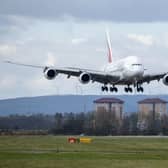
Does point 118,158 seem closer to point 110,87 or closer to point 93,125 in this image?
point 110,87

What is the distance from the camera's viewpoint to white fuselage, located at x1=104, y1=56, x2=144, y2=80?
8612cm

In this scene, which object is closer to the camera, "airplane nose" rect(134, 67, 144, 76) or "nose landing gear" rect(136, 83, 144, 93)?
"airplane nose" rect(134, 67, 144, 76)

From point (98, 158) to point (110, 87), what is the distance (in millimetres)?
33115

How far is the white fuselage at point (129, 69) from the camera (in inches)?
3391

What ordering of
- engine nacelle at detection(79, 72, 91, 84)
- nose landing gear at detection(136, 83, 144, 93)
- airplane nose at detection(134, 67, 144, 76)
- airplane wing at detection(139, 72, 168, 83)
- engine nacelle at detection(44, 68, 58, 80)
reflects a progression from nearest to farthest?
airplane nose at detection(134, 67, 144, 76) < airplane wing at detection(139, 72, 168, 83) < nose landing gear at detection(136, 83, 144, 93) < engine nacelle at detection(44, 68, 58, 80) < engine nacelle at detection(79, 72, 91, 84)

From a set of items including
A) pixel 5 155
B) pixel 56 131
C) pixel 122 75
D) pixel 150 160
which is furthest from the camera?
pixel 56 131

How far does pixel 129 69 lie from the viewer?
8644 centimetres

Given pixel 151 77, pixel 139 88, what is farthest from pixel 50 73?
pixel 151 77

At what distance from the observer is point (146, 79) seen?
89812 millimetres

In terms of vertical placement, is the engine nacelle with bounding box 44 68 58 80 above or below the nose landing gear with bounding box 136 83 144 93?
above

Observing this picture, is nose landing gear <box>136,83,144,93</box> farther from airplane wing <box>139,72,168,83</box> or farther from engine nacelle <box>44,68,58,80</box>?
engine nacelle <box>44,68,58,80</box>

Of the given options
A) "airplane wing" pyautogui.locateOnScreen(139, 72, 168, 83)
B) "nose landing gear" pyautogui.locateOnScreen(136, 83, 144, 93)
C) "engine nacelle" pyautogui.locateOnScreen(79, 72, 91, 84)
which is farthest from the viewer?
"engine nacelle" pyautogui.locateOnScreen(79, 72, 91, 84)

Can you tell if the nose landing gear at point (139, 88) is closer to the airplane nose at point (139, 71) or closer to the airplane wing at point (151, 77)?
the airplane wing at point (151, 77)

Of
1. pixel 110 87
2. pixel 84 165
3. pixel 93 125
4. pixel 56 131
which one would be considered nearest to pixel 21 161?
pixel 84 165
